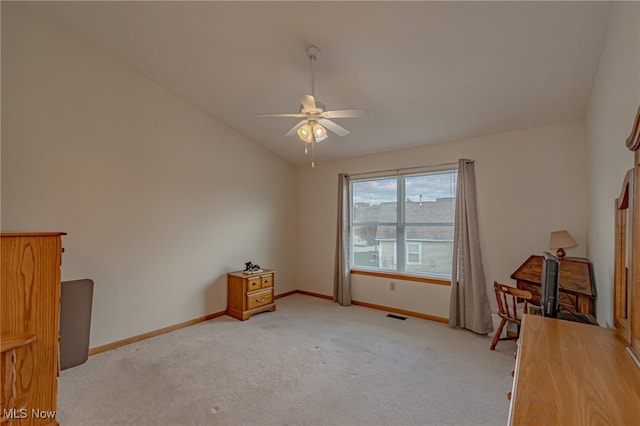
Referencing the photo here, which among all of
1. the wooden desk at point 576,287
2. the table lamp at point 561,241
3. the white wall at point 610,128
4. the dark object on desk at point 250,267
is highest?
the white wall at point 610,128

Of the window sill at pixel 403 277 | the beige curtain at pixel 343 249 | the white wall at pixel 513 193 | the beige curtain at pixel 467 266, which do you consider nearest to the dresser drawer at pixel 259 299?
the beige curtain at pixel 343 249

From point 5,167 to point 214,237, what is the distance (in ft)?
7.35

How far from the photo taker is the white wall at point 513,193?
10.8 ft

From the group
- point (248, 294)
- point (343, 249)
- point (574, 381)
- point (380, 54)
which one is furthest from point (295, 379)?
point (380, 54)

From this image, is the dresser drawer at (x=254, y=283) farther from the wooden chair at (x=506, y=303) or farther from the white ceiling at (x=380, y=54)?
the wooden chair at (x=506, y=303)

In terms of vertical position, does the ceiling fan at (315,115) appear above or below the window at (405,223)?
above

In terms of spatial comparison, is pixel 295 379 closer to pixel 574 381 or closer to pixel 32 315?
pixel 32 315

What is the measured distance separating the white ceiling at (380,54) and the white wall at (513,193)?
0.73ft

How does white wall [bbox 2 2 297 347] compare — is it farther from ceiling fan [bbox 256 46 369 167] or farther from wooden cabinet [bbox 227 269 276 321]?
ceiling fan [bbox 256 46 369 167]

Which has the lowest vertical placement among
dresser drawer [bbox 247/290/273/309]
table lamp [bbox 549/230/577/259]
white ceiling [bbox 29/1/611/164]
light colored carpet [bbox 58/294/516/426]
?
light colored carpet [bbox 58/294/516/426]

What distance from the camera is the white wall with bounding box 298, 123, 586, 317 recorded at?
3279mm

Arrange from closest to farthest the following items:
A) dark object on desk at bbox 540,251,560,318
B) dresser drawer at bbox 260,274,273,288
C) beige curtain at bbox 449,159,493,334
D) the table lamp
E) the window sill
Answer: dark object on desk at bbox 540,251,560,318, the table lamp, beige curtain at bbox 449,159,493,334, the window sill, dresser drawer at bbox 260,274,273,288

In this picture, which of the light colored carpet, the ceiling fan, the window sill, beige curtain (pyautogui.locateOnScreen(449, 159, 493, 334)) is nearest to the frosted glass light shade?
the ceiling fan

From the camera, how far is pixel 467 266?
12.4ft
